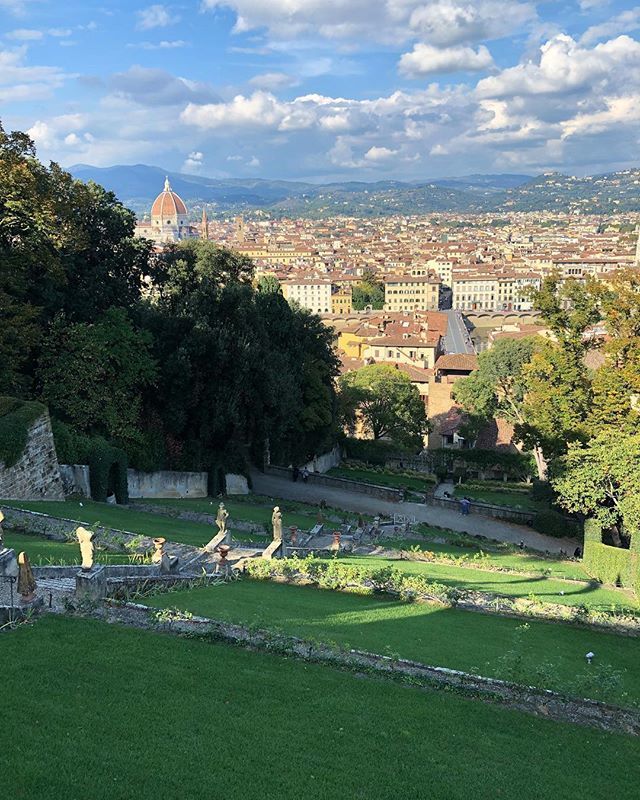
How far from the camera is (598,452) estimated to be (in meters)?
A: 25.4

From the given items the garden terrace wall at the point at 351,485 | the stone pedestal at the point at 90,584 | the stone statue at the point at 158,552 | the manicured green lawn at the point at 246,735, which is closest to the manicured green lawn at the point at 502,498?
the garden terrace wall at the point at 351,485

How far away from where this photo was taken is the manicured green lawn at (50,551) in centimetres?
1388

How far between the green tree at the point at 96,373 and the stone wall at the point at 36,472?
3.82 meters

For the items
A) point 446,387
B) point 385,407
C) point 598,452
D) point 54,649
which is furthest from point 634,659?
point 446,387

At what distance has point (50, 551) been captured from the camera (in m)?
14.8

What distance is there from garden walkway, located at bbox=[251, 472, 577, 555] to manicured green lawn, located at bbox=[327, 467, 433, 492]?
12.2ft

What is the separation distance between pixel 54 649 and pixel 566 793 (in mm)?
6765

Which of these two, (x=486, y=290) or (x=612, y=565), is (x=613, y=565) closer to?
(x=612, y=565)

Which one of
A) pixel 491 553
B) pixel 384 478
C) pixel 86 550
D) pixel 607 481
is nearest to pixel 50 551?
pixel 86 550

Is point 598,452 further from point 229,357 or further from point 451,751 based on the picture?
point 451,751

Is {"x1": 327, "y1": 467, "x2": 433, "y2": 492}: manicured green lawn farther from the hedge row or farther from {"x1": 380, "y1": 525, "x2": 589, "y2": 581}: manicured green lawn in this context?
the hedge row

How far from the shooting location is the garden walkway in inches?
1131

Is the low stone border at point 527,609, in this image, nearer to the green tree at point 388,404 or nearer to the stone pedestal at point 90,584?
the stone pedestal at point 90,584

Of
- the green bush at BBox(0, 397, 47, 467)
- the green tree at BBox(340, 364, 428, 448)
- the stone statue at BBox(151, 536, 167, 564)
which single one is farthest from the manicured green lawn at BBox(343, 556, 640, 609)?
the green tree at BBox(340, 364, 428, 448)
